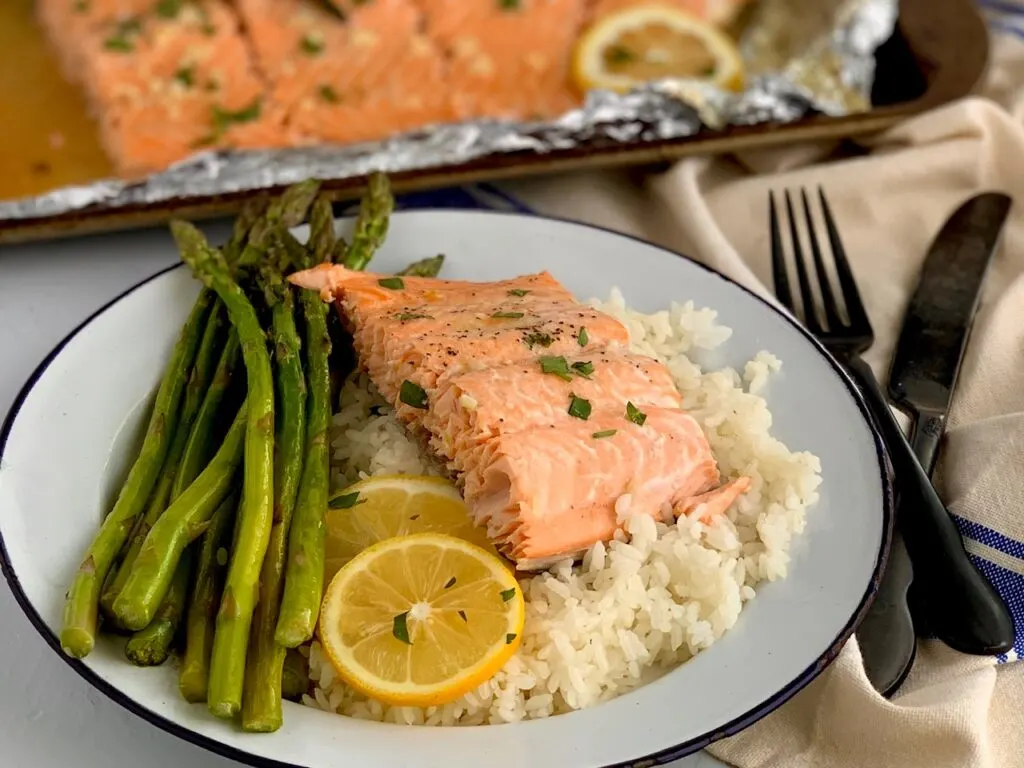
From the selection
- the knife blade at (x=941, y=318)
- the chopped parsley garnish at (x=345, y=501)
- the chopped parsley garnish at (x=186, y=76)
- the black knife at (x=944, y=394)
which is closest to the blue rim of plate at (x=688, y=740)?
the black knife at (x=944, y=394)

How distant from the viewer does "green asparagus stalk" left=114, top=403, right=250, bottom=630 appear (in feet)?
6.52

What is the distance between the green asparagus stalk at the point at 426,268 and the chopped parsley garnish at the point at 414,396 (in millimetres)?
618

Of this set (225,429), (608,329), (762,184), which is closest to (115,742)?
(225,429)

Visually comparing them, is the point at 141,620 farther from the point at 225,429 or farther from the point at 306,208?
the point at 306,208

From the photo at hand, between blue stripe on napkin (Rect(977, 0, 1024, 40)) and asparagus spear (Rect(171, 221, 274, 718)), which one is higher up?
asparagus spear (Rect(171, 221, 274, 718))

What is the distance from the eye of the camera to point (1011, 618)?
7.79 ft

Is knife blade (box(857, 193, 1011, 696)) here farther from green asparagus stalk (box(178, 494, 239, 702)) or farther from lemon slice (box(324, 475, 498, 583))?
green asparagus stalk (box(178, 494, 239, 702))

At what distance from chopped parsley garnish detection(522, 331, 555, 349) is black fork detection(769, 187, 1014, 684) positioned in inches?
37.3

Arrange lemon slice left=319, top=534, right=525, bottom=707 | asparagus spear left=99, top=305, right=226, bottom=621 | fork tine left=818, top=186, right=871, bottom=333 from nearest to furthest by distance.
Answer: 1. lemon slice left=319, top=534, right=525, bottom=707
2. asparagus spear left=99, top=305, right=226, bottom=621
3. fork tine left=818, top=186, right=871, bottom=333

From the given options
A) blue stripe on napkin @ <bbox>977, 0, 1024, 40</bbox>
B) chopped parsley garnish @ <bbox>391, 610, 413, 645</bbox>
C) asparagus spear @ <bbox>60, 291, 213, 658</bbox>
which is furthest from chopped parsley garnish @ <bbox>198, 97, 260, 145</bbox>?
blue stripe on napkin @ <bbox>977, 0, 1024, 40</bbox>

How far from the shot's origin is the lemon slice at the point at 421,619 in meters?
1.97

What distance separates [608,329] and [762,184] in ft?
4.73

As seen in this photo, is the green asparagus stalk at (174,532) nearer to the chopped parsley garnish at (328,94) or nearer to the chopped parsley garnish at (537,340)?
the chopped parsley garnish at (537,340)

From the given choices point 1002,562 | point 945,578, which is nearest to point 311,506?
point 945,578
